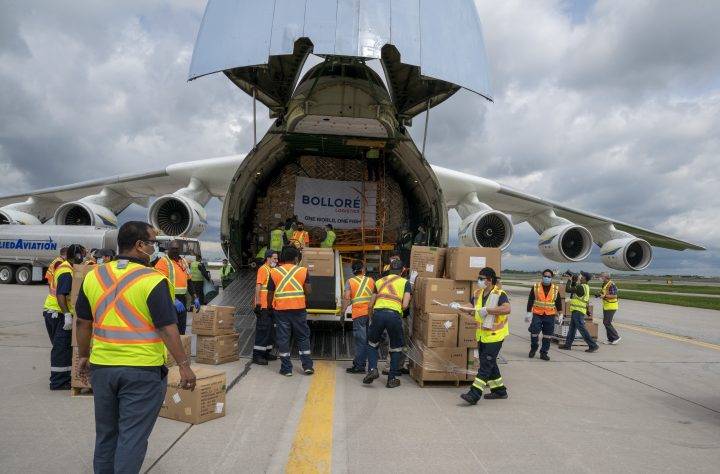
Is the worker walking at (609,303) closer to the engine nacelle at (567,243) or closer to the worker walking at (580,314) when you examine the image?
the worker walking at (580,314)

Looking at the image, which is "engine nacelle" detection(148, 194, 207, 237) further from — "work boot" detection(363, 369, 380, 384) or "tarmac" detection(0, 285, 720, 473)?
"work boot" detection(363, 369, 380, 384)

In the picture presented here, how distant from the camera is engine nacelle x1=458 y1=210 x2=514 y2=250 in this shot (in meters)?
11.3

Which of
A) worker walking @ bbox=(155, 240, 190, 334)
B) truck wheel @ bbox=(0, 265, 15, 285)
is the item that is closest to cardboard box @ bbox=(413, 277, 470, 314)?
worker walking @ bbox=(155, 240, 190, 334)

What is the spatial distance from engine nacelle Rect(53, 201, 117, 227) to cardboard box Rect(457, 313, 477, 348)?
11.5 m

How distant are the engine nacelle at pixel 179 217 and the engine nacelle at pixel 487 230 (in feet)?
20.5

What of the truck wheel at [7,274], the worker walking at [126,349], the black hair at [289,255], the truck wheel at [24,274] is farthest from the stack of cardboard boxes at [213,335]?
the truck wheel at [7,274]

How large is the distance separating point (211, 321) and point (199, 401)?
7.97 ft

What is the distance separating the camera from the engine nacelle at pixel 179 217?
10602mm

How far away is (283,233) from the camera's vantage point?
10367 mm

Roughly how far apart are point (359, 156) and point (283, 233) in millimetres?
2589

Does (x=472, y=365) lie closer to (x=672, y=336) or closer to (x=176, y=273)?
(x=176, y=273)

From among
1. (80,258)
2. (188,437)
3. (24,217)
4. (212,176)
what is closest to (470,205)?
(212,176)

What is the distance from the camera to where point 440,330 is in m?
5.93

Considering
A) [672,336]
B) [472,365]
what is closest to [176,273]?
[472,365]
